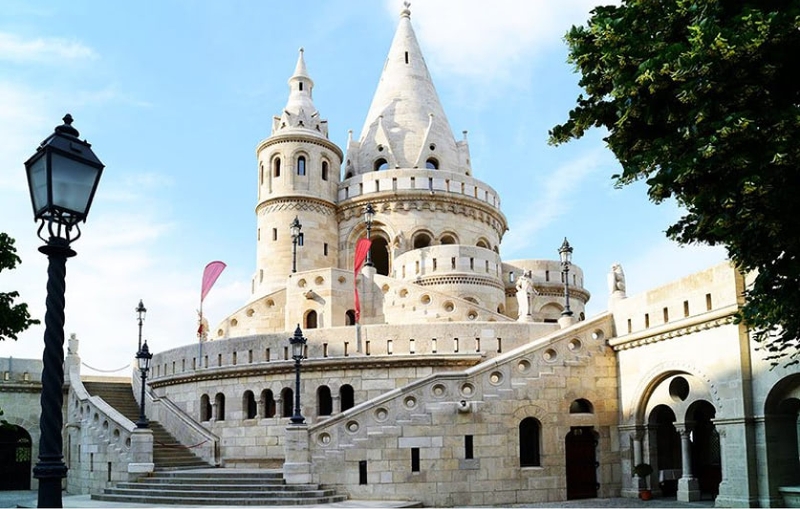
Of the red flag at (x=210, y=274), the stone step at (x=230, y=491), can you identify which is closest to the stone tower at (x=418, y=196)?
the red flag at (x=210, y=274)

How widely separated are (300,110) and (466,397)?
78.7ft

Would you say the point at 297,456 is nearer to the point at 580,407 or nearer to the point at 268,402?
the point at 268,402

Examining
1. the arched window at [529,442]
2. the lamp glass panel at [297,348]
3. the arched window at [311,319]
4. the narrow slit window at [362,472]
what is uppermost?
the arched window at [311,319]

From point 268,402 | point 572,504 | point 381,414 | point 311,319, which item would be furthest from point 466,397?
point 311,319

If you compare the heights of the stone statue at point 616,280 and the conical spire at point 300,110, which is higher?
the conical spire at point 300,110

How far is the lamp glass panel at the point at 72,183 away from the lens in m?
6.87

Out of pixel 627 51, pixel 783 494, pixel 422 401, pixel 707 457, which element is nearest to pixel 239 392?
pixel 422 401

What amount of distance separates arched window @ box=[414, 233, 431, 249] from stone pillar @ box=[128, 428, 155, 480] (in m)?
19.3

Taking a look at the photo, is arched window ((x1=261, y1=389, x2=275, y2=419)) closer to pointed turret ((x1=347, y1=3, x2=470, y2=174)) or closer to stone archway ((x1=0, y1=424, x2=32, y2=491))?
stone archway ((x1=0, y1=424, x2=32, y2=491))

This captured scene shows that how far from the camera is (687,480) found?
19.9 meters

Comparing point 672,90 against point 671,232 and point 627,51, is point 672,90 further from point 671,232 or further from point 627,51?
point 671,232

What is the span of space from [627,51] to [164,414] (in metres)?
22.9

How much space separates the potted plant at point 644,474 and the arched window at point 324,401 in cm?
981

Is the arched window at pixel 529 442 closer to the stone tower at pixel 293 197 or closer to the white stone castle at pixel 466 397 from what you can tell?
the white stone castle at pixel 466 397
